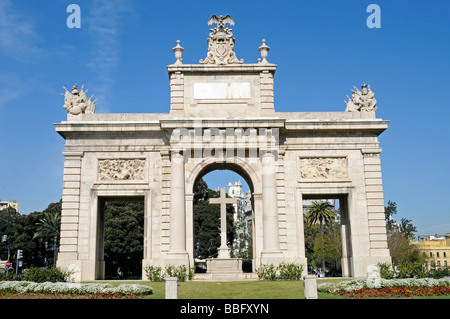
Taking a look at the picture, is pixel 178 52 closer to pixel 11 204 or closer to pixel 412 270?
pixel 412 270

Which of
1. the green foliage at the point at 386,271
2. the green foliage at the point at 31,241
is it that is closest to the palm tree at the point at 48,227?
the green foliage at the point at 31,241

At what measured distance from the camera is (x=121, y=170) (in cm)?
Result: 2600

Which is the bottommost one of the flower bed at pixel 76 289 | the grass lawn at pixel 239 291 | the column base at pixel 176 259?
the grass lawn at pixel 239 291

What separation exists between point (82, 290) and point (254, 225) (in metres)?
11.7

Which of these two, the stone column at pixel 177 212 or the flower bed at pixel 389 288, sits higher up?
the stone column at pixel 177 212

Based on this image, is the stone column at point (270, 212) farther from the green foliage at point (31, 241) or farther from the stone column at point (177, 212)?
the green foliage at point (31, 241)

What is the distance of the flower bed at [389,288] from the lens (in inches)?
632

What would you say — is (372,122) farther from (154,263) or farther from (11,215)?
(11,215)

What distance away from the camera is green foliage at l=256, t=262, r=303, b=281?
73.4ft

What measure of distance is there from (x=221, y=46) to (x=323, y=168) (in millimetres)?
9261

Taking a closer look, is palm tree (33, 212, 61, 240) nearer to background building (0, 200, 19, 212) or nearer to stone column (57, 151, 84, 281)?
stone column (57, 151, 84, 281)

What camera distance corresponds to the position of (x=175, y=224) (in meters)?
24.1

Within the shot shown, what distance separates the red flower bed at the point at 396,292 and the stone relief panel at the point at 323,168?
1022 cm

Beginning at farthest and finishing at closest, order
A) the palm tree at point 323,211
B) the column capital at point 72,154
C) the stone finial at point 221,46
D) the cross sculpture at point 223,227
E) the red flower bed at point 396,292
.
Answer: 1. the palm tree at point 323,211
2. the stone finial at point 221,46
3. the column capital at point 72,154
4. the cross sculpture at point 223,227
5. the red flower bed at point 396,292
